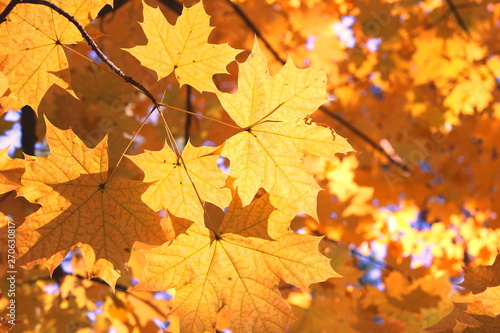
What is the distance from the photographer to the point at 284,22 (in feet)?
11.6

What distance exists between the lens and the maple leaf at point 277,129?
1148 mm

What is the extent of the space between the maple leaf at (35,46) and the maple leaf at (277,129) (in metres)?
0.51

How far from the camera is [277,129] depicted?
1182 millimetres

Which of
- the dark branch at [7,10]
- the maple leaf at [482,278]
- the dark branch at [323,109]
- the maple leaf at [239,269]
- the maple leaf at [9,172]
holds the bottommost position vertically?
the maple leaf at [9,172]

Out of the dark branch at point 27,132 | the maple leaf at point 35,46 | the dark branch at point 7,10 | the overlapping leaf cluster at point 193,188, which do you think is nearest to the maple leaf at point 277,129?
the overlapping leaf cluster at point 193,188

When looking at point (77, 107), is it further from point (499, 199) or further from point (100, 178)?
point (499, 199)

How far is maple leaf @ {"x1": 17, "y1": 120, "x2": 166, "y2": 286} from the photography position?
1131mm

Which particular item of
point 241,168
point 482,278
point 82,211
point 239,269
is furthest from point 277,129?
point 482,278

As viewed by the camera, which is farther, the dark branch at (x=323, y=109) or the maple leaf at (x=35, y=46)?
the dark branch at (x=323, y=109)

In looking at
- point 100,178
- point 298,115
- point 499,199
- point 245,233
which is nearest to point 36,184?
point 100,178

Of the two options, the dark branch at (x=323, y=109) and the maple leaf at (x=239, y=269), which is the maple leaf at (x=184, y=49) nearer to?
the maple leaf at (x=239, y=269)

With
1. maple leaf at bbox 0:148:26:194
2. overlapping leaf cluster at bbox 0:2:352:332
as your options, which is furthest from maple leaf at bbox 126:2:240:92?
maple leaf at bbox 0:148:26:194

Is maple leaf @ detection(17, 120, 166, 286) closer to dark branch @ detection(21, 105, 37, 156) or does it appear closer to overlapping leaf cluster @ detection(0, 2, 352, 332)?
overlapping leaf cluster @ detection(0, 2, 352, 332)

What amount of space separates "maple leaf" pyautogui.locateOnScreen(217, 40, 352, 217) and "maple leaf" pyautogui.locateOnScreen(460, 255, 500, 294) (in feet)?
1.74
